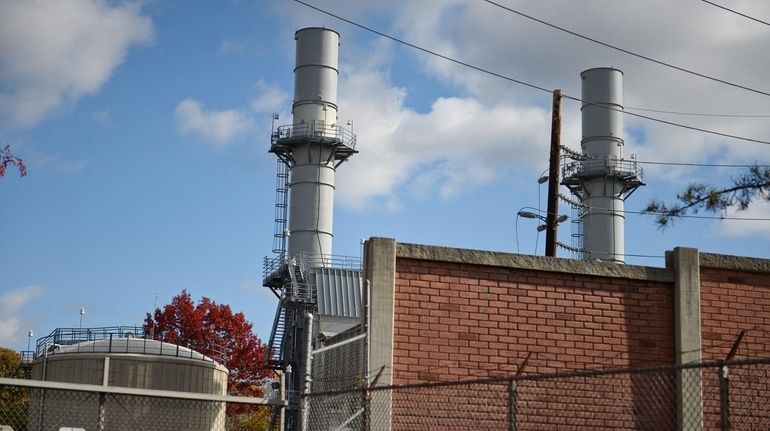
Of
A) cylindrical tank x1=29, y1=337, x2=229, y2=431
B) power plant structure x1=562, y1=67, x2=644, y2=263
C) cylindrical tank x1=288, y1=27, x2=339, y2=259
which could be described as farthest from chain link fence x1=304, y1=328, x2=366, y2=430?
power plant structure x1=562, y1=67, x2=644, y2=263

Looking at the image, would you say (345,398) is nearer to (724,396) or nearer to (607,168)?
(724,396)

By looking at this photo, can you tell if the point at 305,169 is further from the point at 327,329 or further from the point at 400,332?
the point at 400,332

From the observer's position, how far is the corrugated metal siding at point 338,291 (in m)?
45.6

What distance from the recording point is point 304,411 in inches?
464

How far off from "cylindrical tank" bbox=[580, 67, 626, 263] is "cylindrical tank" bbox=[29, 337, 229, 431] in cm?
2851

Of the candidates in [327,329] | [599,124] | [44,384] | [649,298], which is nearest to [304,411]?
[44,384]

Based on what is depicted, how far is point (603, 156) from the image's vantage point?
5131 centimetres

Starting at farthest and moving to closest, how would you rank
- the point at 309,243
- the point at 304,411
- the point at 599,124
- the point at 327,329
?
the point at 599,124, the point at 309,243, the point at 327,329, the point at 304,411

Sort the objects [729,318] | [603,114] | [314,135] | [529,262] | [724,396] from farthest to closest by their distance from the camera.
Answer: [603,114]
[314,135]
[729,318]
[529,262]
[724,396]

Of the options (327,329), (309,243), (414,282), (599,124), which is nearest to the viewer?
(414,282)

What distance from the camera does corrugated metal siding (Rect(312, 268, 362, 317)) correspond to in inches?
1794

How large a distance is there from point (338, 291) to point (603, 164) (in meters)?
14.4

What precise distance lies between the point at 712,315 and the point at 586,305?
1513 mm

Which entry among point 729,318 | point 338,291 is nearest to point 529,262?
point 729,318
